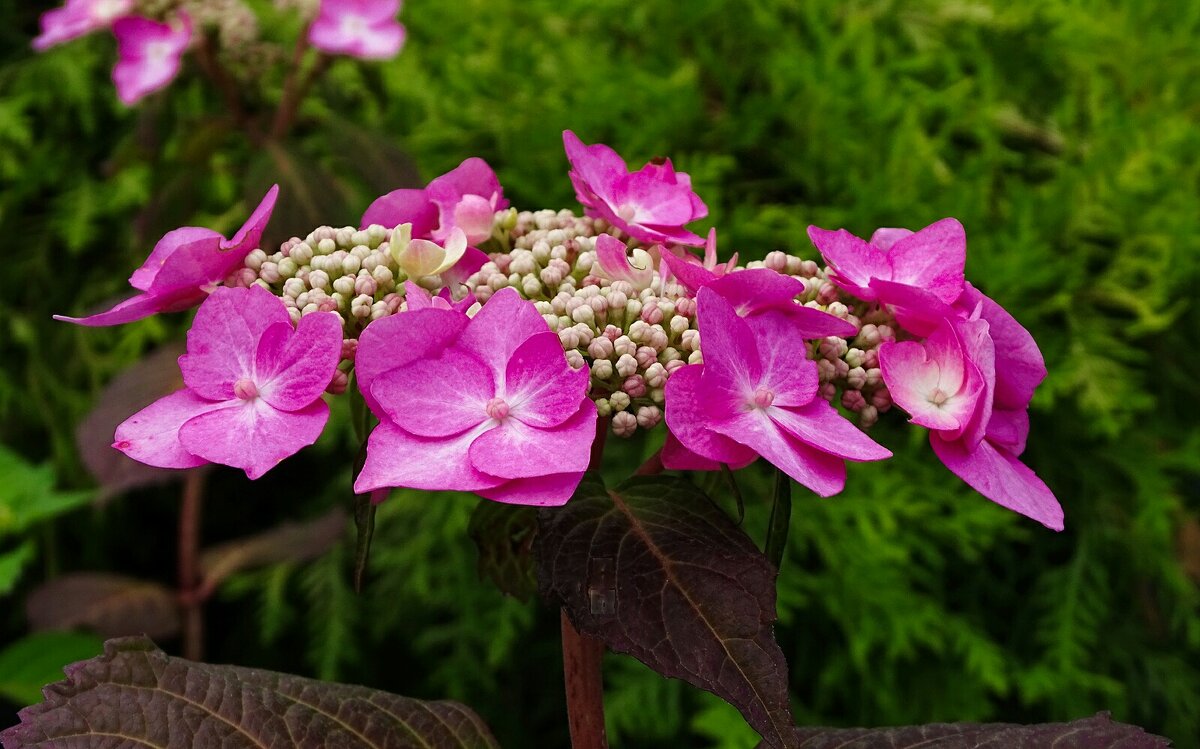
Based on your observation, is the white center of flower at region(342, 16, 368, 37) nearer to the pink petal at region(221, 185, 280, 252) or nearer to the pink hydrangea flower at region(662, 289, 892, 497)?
the pink petal at region(221, 185, 280, 252)

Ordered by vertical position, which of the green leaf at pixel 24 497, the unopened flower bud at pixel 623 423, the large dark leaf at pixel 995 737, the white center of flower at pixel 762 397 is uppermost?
the white center of flower at pixel 762 397

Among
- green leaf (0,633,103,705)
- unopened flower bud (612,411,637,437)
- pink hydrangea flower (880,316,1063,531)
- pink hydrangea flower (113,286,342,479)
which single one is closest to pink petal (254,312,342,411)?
pink hydrangea flower (113,286,342,479)

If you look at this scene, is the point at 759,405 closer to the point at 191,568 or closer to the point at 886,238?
the point at 886,238

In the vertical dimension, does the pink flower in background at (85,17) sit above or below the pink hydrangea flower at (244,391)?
below

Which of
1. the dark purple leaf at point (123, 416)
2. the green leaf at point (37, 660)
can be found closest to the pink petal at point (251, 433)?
the dark purple leaf at point (123, 416)

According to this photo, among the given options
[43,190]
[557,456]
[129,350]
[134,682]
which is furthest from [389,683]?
[557,456]

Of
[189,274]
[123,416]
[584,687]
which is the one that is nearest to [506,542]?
[584,687]

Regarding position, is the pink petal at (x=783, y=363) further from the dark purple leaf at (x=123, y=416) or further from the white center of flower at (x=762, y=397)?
the dark purple leaf at (x=123, y=416)
